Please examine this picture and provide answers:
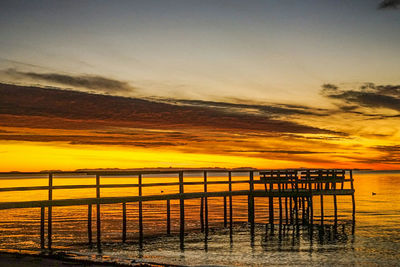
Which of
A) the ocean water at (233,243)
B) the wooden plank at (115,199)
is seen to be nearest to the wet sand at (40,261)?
the ocean water at (233,243)

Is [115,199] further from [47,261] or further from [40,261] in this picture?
[40,261]

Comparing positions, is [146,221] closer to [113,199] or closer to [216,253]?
[113,199]

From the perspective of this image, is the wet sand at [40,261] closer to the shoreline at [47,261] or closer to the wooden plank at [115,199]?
the shoreline at [47,261]

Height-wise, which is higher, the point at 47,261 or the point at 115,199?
the point at 115,199

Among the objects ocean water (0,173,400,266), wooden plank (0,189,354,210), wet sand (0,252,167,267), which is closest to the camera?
wet sand (0,252,167,267)

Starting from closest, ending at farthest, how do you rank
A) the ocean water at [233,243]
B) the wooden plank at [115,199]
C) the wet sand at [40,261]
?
the wet sand at [40,261] < the ocean water at [233,243] < the wooden plank at [115,199]

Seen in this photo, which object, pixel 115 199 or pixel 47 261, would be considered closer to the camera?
pixel 47 261

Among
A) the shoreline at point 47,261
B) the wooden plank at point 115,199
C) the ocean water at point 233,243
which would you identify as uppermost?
the wooden plank at point 115,199

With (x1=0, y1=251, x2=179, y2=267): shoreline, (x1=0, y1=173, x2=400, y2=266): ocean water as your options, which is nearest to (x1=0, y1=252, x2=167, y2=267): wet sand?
(x1=0, y1=251, x2=179, y2=267): shoreline

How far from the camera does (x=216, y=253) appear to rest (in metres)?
19.9

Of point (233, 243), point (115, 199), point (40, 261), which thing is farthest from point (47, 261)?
point (233, 243)

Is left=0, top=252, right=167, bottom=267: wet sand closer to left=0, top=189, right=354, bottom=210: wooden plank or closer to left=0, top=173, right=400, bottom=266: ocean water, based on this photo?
left=0, top=173, right=400, bottom=266: ocean water

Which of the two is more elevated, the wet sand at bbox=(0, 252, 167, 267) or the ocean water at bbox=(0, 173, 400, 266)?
the wet sand at bbox=(0, 252, 167, 267)

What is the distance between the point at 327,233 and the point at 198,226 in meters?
8.55
